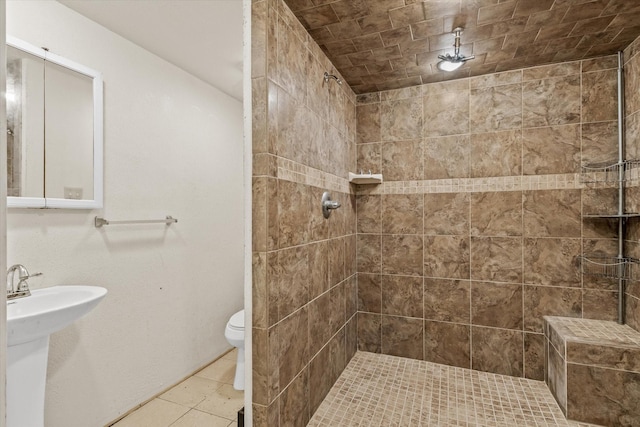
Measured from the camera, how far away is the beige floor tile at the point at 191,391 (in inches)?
87.5

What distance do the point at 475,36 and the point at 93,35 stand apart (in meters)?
2.30

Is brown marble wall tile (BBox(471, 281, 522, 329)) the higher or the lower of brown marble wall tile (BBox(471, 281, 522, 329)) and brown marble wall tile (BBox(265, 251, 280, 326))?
the lower

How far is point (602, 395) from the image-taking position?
180 centimetres

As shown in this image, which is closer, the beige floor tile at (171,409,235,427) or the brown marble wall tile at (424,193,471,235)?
the beige floor tile at (171,409,235,427)

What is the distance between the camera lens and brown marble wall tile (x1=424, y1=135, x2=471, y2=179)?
243 cm

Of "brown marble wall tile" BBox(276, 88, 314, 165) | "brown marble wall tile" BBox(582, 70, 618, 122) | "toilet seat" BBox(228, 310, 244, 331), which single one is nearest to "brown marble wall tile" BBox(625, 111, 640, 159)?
"brown marble wall tile" BBox(582, 70, 618, 122)

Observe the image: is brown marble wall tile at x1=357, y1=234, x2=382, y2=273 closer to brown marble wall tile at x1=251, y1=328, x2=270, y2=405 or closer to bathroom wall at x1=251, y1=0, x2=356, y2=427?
bathroom wall at x1=251, y1=0, x2=356, y2=427

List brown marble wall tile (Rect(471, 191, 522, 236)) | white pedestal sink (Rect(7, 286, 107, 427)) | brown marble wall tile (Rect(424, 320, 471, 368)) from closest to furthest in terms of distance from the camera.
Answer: white pedestal sink (Rect(7, 286, 107, 427)) < brown marble wall tile (Rect(471, 191, 522, 236)) < brown marble wall tile (Rect(424, 320, 471, 368))

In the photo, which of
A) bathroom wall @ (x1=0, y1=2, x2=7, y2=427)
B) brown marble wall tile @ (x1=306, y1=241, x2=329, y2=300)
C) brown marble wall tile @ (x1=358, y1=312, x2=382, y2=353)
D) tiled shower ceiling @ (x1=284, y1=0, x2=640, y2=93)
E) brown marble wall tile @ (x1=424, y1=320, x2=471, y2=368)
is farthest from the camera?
brown marble wall tile @ (x1=358, y1=312, x2=382, y2=353)

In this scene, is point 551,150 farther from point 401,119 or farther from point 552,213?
point 401,119

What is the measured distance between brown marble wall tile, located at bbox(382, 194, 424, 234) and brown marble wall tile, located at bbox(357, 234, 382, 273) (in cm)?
12

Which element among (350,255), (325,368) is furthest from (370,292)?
(325,368)

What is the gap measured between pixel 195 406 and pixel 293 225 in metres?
1.52

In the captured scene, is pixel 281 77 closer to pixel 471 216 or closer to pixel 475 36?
pixel 475 36
